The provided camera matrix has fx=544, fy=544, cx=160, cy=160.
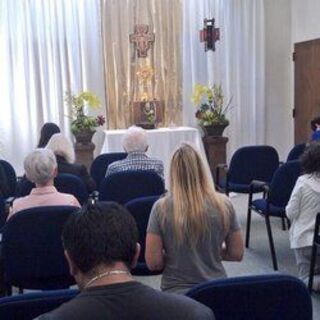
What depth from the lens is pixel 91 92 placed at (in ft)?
24.6

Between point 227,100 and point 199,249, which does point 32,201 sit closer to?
point 199,249

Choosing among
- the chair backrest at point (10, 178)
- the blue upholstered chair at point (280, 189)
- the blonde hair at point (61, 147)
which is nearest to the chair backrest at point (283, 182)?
the blue upholstered chair at point (280, 189)

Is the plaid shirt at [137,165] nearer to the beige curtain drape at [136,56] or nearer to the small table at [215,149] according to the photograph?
the small table at [215,149]

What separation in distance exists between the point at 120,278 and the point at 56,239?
1449 millimetres

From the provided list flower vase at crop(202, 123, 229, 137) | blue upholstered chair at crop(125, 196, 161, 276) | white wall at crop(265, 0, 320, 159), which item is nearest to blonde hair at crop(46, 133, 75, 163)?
blue upholstered chair at crop(125, 196, 161, 276)

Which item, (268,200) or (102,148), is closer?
(268,200)

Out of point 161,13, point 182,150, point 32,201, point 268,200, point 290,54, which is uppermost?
point 161,13

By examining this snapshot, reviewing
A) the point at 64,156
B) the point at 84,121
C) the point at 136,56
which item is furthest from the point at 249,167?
the point at 136,56

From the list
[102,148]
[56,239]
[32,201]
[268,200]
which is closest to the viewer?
[56,239]

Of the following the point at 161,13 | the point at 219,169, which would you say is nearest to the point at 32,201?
the point at 219,169

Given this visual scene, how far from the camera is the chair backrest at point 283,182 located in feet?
13.1

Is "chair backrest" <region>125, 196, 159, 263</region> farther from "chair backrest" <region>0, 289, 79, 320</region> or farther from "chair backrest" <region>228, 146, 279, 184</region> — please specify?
"chair backrest" <region>228, 146, 279, 184</region>

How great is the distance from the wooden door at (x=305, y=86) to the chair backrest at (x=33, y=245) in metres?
5.50

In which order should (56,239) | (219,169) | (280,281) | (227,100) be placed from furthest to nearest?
1. (227,100)
2. (219,169)
3. (56,239)
4. (280,281)
